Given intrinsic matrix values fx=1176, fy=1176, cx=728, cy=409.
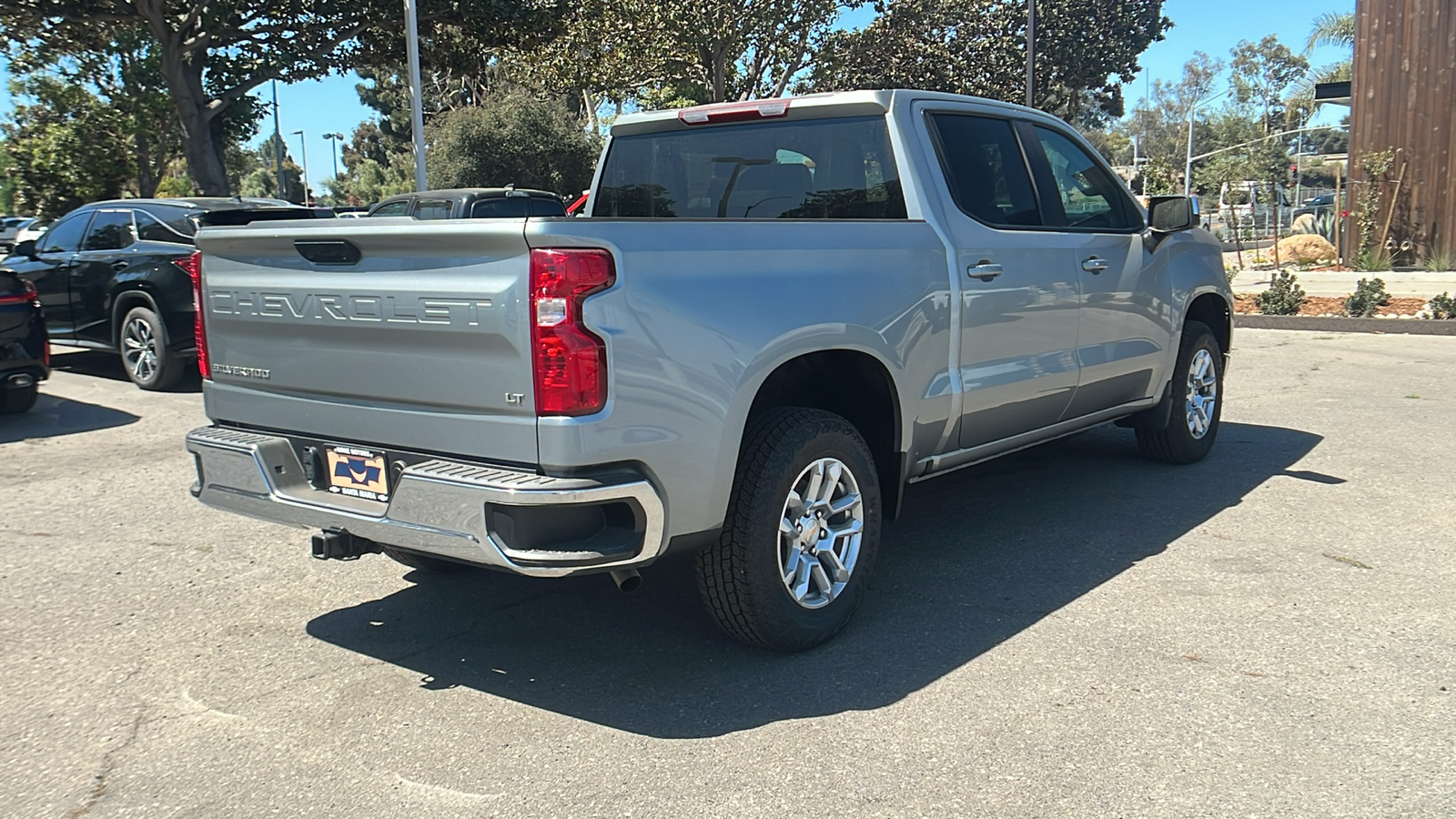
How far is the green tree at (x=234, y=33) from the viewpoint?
20406 millimetres

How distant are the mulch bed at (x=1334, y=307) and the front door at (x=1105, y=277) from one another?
8015 mm

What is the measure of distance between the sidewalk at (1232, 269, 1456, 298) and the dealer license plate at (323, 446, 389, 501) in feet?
50.4

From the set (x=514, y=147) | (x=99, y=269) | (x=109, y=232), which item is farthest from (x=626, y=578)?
(x=514, y=147)

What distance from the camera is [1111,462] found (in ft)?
23.1

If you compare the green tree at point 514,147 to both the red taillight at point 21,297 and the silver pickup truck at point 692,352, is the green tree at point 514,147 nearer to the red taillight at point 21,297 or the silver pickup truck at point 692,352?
the red taillight at point 21,297

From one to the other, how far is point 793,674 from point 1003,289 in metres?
1.96

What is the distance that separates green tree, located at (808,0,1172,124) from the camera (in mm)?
39781

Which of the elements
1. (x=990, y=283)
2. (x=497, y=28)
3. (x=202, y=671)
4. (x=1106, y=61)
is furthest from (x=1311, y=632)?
(x=1106, y=61)

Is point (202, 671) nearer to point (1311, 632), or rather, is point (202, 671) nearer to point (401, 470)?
point (401, 470)

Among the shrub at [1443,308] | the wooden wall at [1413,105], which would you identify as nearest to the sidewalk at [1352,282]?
the wooden wall at [1413,105]

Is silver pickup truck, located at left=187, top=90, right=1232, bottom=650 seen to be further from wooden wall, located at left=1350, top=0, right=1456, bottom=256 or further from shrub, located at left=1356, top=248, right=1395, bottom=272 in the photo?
wooden wall, located at left=1350, top=0, right=1456, bottom=256

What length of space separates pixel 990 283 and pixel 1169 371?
208 cm

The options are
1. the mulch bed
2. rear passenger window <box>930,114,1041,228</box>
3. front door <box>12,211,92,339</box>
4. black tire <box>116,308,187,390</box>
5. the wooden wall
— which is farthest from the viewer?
the wooden wall

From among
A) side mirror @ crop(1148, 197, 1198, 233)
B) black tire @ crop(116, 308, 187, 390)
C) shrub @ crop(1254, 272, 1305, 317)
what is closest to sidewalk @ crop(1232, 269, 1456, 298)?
shrub @ crop(1254, 272, 1305, 317)
